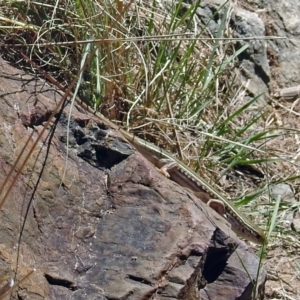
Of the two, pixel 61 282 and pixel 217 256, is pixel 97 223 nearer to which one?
pixel 61 282

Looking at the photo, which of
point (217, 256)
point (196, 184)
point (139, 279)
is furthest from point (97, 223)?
point (196, 184)

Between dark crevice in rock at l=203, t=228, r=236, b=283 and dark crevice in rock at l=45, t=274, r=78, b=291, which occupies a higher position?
dark crevice in rock at l=45, t=274, r=78, b=291

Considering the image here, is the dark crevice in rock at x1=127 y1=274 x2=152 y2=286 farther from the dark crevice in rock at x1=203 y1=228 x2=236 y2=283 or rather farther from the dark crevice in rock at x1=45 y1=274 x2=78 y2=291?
the dark crevice in rock at x1=203 y1=228 x2=236 y2=283

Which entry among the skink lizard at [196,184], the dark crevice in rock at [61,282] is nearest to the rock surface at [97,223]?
the dark crevice in rock at [61,282]

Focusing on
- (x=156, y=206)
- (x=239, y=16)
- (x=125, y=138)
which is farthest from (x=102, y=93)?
(x=239, y=16)

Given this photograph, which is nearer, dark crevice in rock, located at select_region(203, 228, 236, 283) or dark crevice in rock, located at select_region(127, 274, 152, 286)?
dark crevice in rock, located at select_region(127, 274, 152, 286)

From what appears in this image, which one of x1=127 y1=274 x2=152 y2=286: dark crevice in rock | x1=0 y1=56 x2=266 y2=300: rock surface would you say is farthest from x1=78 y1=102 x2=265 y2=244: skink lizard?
x1=127 y1=274 x2=152 y2=286: dark crevice in rock

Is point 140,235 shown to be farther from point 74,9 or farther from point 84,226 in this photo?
point 74,9
